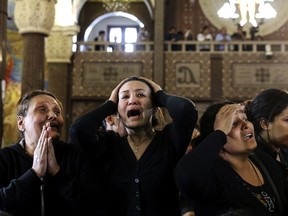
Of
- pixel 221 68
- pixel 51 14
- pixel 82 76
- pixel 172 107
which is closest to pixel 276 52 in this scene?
pixel 221 68

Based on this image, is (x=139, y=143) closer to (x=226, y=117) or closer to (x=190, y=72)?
(x=226, y=117)

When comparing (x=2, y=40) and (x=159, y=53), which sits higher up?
(x=159, y=53)

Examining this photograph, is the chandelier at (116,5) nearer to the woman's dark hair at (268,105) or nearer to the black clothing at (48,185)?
the woman's dark hair at (268,105)

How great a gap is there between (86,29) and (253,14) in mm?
10564

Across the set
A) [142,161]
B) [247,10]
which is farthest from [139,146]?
[247,10]

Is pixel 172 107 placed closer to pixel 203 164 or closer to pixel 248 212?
pixel 203 164

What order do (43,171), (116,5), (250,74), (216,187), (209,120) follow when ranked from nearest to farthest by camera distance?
(216,187), (43,171), (209,120), (250,74), (116,5)

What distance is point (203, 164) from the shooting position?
8.54 feet

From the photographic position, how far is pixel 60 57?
1606cm

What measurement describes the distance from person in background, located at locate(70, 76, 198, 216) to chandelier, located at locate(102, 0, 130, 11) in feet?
59.1

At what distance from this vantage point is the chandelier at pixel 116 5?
818 inches

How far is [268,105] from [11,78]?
16502 millimetres

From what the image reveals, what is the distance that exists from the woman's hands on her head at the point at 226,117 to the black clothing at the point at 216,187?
0.31ft

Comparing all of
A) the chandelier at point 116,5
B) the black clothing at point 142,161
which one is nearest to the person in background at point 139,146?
the black clothing at point 142,161
